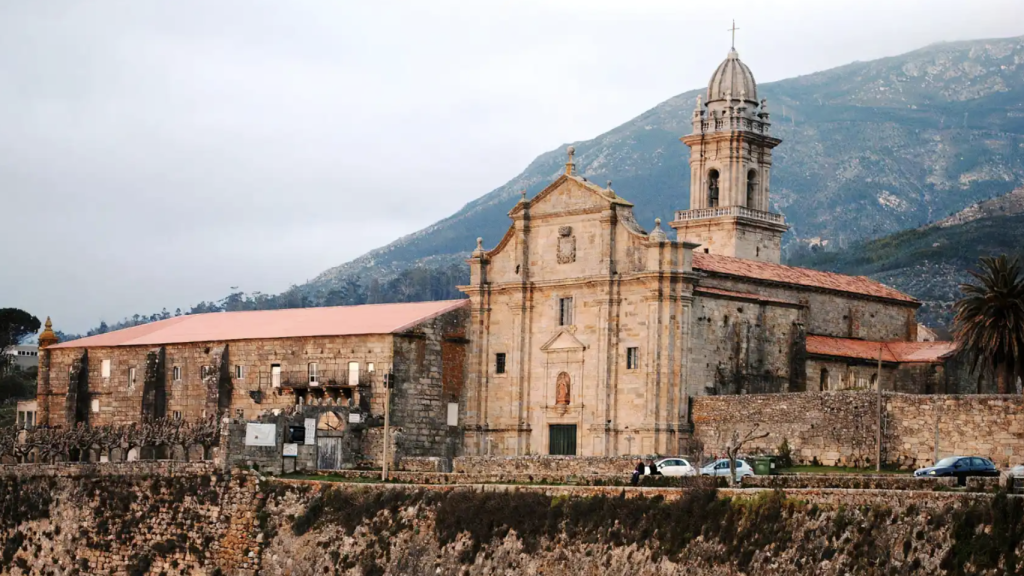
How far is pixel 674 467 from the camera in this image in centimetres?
6197

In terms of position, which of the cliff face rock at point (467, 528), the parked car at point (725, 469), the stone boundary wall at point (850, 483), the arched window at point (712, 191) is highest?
the arched window at point (712, 191)

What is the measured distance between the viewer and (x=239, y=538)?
63.0m

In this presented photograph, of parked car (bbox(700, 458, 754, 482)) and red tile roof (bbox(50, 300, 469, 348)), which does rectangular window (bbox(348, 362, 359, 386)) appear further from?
parked car (bbox(700, 458, 754, 482))

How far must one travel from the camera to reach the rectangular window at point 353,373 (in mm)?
78438

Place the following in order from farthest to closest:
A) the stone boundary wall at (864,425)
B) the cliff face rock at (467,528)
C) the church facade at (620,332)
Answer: the church facade at (620,332), the stone boundary wall at (864,425), the cliff face rock at (467,528)

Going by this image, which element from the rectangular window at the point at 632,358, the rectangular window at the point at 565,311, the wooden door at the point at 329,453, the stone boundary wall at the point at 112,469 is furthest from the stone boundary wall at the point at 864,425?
the stone boundary wall at the point at 112,469

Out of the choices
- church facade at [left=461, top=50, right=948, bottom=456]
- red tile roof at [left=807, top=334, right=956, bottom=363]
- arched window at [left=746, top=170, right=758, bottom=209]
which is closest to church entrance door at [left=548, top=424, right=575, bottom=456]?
church facade at [left=461, top=50, right=948, bottom=456]

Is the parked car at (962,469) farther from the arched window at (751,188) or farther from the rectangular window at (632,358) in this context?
the arched window at (751,188)

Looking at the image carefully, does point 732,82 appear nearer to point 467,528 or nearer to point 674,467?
point 674,467

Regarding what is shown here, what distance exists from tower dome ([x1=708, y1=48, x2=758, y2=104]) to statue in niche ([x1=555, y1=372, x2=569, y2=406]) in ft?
88.5

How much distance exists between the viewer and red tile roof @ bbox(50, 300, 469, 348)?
80.5m

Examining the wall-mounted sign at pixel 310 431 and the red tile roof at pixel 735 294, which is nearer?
the wall-mounted sign at pixel 310 431

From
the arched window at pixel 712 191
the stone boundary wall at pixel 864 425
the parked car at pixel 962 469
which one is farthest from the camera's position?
the arched window at pixel 712 191

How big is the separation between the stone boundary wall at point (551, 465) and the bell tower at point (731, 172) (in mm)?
33943
